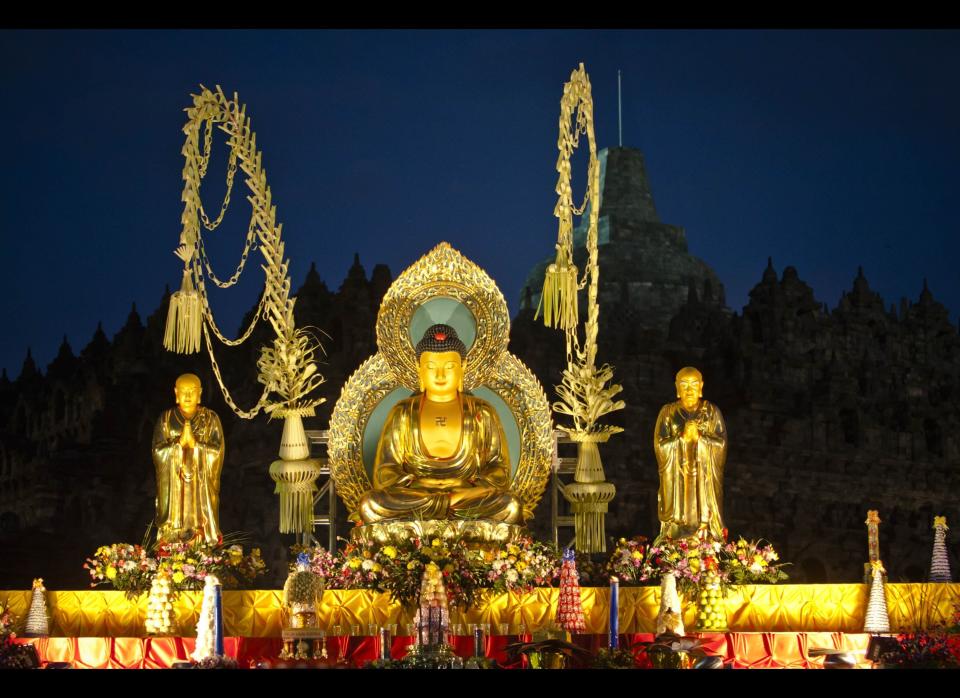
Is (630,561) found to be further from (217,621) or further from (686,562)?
(217,621)

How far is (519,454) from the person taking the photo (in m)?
14.0

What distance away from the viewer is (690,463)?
42.9ft

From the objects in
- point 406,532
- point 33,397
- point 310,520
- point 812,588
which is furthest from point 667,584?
point 33,397

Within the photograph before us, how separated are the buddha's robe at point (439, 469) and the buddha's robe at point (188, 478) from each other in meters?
1.18

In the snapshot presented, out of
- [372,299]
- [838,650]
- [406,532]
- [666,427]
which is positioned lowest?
[838,650]

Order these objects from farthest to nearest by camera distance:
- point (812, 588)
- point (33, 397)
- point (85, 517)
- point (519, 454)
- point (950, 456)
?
1. point (950, 456)
2. point (33, 397)
3. point (85, 517)
4. point (519, 454)
5. point (812, 588)

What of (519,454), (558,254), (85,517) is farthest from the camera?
(85,517)

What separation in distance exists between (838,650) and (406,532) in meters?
3.42

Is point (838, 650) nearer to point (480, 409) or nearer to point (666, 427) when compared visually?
point (666, 427)

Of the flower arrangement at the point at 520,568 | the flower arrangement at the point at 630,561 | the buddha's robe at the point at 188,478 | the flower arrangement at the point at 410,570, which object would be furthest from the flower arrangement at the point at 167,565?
the flower arrangement at the point at 630,561

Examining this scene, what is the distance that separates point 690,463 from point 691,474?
0.09 meters

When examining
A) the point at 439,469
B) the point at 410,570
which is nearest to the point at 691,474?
the point at 439,469

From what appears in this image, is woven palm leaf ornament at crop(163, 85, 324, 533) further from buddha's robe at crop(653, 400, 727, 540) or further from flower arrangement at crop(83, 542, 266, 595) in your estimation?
buddha's robe at crop(653, 400, 727, 540)

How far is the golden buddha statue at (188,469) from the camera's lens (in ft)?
42.8
